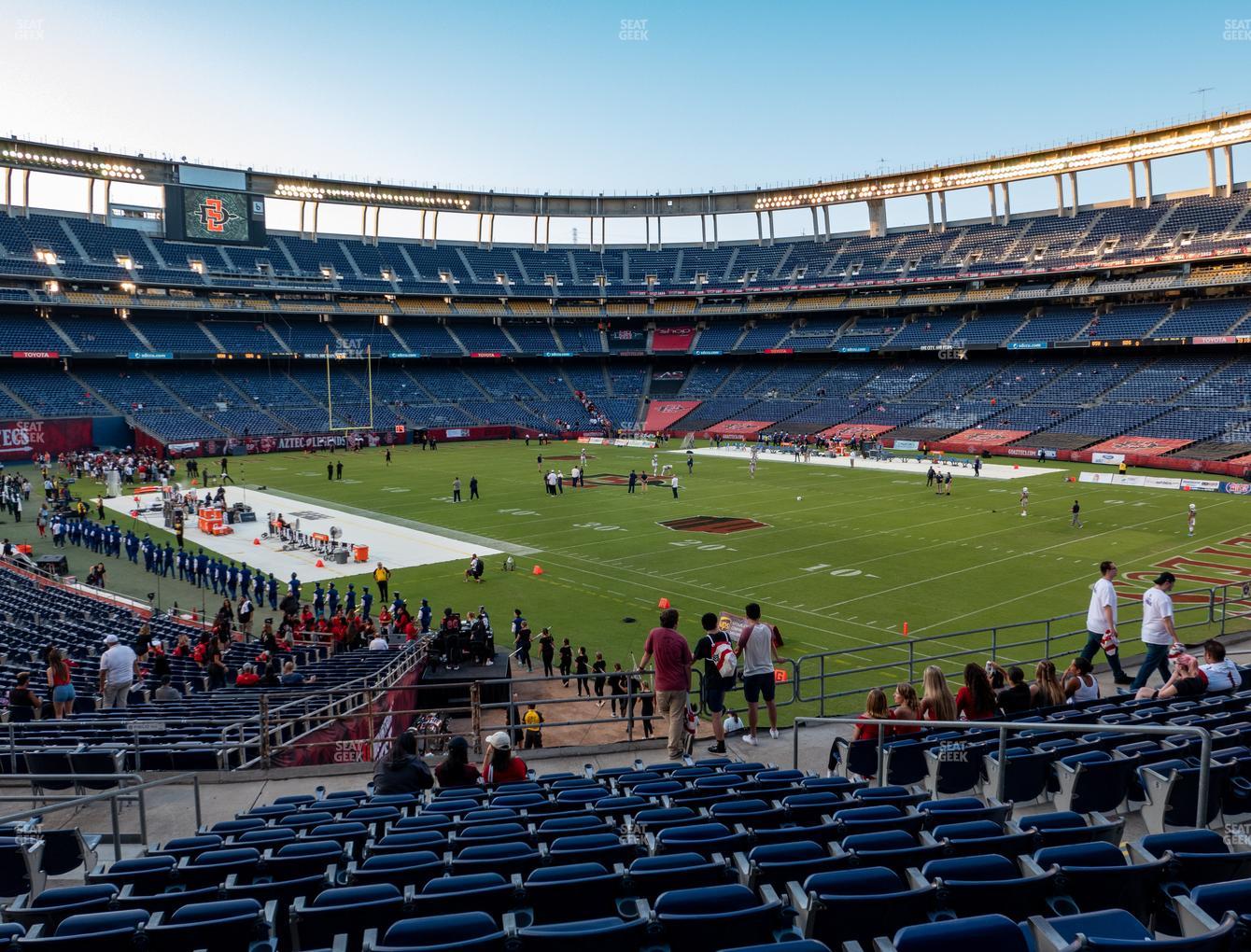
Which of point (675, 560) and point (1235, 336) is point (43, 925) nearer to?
point (675, 560)

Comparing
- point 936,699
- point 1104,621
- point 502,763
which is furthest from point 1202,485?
point 502,763

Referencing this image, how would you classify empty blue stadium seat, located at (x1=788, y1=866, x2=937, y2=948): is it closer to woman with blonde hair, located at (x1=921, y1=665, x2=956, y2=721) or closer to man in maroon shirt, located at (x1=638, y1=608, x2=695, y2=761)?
woman with blonde hair, located at (x1=921, y1=665, x2=956, y2=721)

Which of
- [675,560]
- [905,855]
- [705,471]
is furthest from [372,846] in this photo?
[705,471]

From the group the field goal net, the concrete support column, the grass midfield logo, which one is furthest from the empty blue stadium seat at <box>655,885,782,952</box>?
the concrete support column

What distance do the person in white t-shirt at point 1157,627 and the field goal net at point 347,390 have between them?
65.6 meters

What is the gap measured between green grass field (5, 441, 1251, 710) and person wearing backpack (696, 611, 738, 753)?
172 inches

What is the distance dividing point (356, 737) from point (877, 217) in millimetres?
89987

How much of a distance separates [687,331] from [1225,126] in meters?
51.1

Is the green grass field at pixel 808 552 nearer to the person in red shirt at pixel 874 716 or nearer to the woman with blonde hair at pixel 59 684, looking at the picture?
the person in red shirt at pixel 874 716

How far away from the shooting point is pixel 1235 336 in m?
59.0

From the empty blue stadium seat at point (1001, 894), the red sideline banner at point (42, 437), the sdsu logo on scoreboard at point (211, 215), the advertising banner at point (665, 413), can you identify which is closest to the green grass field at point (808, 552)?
the empty blue stadium seat at point (1001, 894)

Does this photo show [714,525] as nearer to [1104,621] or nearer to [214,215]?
[1104,621]

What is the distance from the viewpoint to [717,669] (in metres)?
10.3

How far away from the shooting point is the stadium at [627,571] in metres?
4.39
